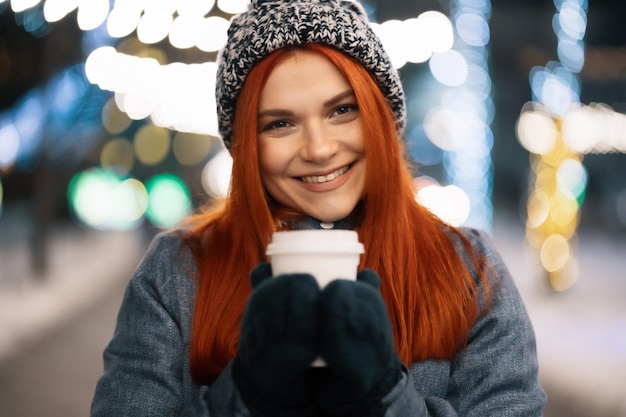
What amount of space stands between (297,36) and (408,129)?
7815 mm

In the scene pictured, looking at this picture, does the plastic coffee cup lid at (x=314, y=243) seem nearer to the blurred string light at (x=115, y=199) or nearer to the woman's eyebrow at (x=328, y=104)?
the woman's eyebrow at (x=328, y=104)

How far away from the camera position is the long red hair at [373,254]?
1893 millimetres

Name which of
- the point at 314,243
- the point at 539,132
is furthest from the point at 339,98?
the point at 539,132

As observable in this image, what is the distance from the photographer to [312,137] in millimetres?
1879

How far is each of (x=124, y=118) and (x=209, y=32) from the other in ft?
21.3

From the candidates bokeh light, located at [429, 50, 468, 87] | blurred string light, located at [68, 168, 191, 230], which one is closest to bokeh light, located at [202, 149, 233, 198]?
blurred string light, located at [68, 168, 191, 230]

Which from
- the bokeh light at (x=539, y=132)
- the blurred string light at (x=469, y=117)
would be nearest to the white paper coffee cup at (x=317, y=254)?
the bokeh light at (x=539, y=132)

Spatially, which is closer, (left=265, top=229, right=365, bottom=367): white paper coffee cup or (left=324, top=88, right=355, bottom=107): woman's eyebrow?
(left=265, top=229, right=365, bottom=367): white paper coffee cup

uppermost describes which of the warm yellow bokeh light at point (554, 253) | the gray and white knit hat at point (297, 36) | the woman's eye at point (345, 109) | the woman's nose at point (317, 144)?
the gray and white knit hat at point (297, 36)

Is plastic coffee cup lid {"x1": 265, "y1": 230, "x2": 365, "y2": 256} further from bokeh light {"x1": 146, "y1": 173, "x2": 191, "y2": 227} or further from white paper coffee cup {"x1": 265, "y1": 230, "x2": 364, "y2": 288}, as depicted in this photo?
bokeh light {"x1": 146, "y1": 173, "x2": 191, "y2": 227}

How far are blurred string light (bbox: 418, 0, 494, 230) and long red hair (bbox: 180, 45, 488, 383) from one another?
9097 mm

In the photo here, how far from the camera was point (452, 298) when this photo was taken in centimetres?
193

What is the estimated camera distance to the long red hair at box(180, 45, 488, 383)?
1893 mm

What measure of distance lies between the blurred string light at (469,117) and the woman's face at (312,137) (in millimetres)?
→ 9209
